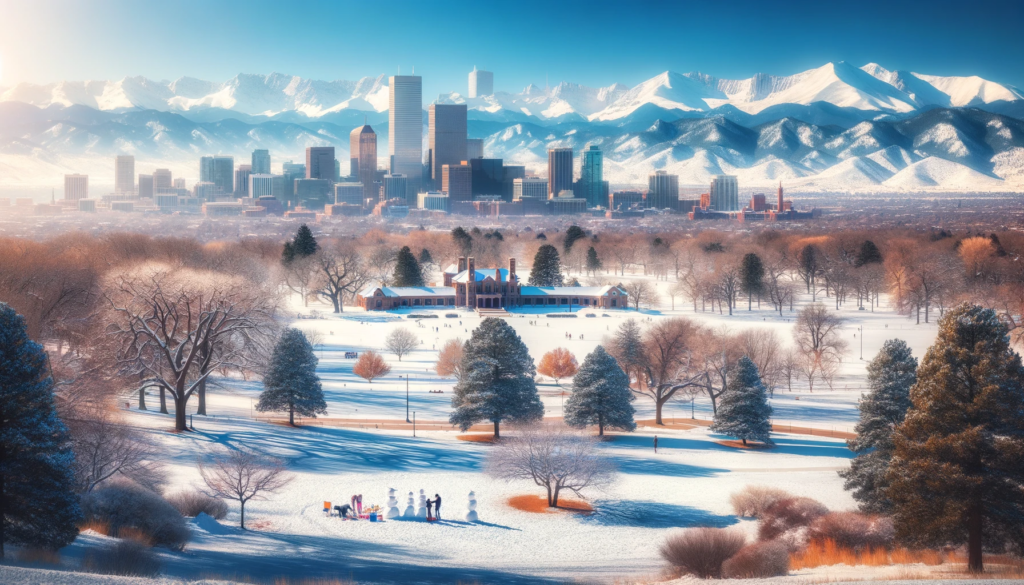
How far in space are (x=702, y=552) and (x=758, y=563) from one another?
114 centimetres

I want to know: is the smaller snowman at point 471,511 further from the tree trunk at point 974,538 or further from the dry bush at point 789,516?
the tree trunk at point 974,538

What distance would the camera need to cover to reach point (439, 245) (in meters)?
124

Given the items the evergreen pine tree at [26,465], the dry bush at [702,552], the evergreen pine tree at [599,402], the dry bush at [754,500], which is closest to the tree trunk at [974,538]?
the dry bush at [702,552]

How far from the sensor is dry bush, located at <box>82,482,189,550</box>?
18938 millimetres

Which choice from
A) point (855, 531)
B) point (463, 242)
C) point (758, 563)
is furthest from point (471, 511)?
point (463, 242)

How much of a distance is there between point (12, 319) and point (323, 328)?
51621 mm

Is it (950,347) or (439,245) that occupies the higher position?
(439,245)

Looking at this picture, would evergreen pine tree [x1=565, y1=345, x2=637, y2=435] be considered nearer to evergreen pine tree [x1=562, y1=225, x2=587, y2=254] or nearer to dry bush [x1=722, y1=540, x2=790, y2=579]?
dry bush [x1=722, y1=540, x2=790, y2=579]

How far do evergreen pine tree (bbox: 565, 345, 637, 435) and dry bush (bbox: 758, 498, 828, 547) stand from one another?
11.1 m

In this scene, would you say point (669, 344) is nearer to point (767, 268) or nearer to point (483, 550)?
point (483, 550)

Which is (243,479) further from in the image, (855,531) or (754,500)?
(855,531)

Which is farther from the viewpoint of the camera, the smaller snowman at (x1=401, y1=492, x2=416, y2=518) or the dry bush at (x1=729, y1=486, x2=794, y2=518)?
the dry bush at (x1=729, y1=486, x2=794, y2=518)

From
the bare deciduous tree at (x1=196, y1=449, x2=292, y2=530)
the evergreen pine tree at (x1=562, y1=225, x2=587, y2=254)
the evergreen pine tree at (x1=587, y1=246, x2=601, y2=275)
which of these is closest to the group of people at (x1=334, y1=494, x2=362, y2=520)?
the bare deciduous tree at (x1=196, y1=449, x2=292, y2=530)

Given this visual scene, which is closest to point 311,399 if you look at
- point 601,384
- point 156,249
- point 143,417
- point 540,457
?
point 143,417
